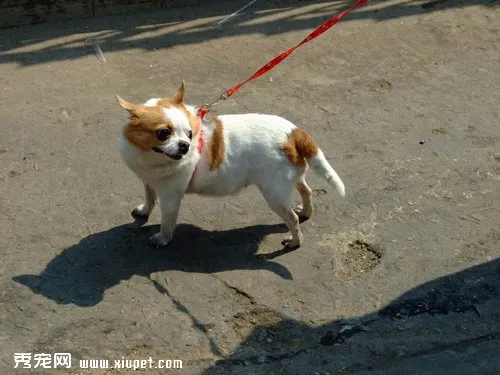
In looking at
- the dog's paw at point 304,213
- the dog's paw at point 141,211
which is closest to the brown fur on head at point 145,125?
the dog's paw at point 141,211

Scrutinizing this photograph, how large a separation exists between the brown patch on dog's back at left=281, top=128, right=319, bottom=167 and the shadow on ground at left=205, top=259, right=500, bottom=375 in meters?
0.99

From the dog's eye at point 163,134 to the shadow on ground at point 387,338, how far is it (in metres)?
1.17

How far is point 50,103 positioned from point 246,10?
2.53 m

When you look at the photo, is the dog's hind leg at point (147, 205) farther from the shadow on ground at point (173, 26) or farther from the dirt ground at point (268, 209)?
the shadow on ground at point (173, 26)

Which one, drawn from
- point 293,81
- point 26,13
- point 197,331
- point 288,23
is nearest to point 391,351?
point 197,331

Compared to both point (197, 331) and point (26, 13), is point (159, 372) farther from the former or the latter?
point (26, 13)

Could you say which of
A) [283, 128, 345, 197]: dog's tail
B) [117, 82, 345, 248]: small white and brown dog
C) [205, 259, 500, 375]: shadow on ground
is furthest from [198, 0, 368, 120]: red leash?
[205, 259, 500, 375]: shadow on ground

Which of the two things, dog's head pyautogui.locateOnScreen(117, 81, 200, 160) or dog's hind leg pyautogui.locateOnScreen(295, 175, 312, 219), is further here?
dog's hind leg pyautogui.locateOnScreen(295, 175, 312, 219)

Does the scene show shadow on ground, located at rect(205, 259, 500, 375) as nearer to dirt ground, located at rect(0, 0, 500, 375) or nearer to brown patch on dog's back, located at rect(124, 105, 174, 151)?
Answer: dirt ground, located at rect(0, 0, 500, 375)

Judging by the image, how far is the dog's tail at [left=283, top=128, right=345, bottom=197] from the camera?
517cm

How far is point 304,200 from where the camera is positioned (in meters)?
5.66

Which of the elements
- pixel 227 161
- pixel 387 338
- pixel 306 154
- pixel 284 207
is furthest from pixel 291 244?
pixel 387 338

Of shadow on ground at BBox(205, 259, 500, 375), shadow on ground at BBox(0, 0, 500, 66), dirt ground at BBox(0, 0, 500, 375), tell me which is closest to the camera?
shadow on ground at BBox(205, 259, 500, 375)

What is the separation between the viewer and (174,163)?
16.5 ft
